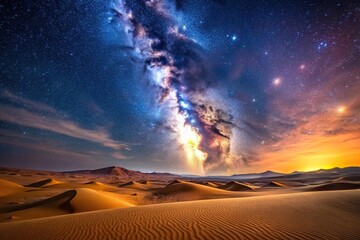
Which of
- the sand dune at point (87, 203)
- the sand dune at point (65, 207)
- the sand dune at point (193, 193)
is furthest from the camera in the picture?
the sand dune at point (193, 193)

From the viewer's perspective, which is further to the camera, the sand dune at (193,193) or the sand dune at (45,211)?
the sand dune at (193,193)

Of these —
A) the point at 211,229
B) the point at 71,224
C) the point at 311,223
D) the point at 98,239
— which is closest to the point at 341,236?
the point at 311,223

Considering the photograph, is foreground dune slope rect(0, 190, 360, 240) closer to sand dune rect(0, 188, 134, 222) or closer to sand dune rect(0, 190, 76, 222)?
sand dune rect(0, 190, 76, 222)

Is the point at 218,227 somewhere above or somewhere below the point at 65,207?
below

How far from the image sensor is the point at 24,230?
8.02 metres

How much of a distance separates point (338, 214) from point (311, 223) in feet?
7.42

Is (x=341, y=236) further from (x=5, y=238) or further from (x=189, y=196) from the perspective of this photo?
(x=189, y=196)

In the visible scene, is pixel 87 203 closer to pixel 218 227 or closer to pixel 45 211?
pixel 45 211

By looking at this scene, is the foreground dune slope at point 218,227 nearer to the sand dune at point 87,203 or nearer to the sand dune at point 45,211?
the sand dune at point 45,211

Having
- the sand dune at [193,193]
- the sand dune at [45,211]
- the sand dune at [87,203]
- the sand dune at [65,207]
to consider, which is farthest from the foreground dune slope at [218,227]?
the sand dune at [193,193]

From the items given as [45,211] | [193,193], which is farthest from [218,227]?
[193,193]

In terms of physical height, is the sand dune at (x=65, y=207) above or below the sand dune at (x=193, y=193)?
below

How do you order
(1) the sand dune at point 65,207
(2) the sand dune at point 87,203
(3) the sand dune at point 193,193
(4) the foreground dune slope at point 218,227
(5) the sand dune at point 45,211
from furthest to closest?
(3) the sand dune at point 193,193
(2) the sand dune at point 87,203
(1) the sand dune at point 65,207
(5) the sand dune at point 45,211
(4) the foreground dune slope at point 218,227

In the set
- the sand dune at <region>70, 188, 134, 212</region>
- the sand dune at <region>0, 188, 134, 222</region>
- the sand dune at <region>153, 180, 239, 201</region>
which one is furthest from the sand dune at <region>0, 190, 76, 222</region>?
the sand dune at <region>153, 180, 239, 201</region>
